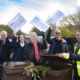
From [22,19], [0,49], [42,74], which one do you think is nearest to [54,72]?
[42,74]

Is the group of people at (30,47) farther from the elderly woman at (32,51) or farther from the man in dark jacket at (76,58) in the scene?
the man in dark jacket at (76,58)

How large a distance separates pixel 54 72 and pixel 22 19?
1719 mm

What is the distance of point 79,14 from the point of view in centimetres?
2664

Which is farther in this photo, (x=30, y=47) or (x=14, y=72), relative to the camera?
(x=30, y=47)

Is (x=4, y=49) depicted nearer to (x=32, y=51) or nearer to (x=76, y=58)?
(x=32, y=51)

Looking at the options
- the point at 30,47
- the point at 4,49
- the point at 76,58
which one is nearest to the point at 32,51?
the point at 30,47

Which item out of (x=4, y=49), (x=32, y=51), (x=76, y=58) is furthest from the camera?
(x=4, y=49)

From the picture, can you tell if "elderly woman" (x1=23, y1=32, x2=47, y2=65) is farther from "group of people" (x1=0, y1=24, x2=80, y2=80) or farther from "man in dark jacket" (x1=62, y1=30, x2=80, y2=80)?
"man in dark jacket" (x1=62, y1=30, x2=80, y2=80)

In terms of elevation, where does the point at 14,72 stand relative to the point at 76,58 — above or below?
below

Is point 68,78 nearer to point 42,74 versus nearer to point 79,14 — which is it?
point 42,74

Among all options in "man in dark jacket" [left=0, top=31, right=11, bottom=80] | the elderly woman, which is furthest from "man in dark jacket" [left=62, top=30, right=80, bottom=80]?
"man in dark jacket" [left=0, top=31, right=11, bottom=80]

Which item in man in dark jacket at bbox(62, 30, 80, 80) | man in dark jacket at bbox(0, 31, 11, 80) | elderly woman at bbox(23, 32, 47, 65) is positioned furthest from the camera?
man in dark jacket at bbox(0, 31, 11, 80)

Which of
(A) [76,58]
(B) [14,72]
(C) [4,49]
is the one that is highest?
(C) [4,49]

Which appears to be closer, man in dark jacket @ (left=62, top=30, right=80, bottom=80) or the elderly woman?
man in dark jacket @ (left=62, top=30, right=80, bottom=80)
